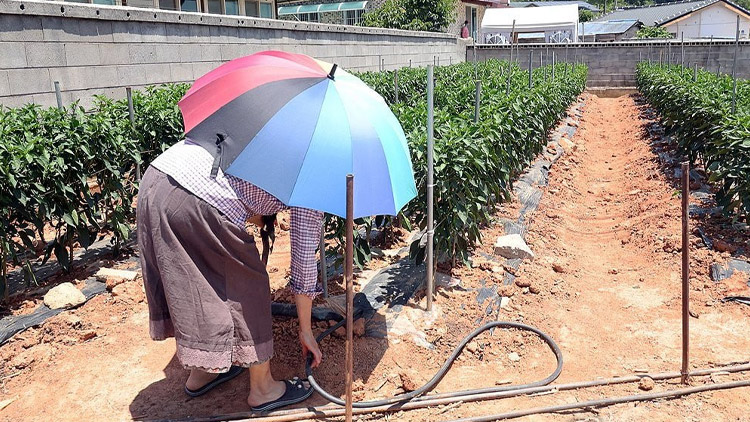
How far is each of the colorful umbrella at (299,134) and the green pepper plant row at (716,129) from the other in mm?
4240

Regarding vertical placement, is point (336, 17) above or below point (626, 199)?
above

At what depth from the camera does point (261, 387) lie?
316 cm

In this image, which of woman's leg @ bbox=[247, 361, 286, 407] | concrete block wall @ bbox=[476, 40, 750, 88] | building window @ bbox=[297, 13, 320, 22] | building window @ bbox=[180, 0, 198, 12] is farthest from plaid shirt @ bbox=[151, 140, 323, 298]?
building window @ bbox=[297, 13, 320, 22]

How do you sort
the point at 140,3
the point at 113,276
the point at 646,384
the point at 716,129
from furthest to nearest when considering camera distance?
the point at 140,3 < the point at 716,129 < the point at 113,276 < the point at 646,384

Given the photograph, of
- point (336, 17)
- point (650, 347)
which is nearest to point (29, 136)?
point (650, 347)

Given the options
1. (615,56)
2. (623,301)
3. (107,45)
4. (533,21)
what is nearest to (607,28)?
(533,21)

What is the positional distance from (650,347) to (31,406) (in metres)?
3.72

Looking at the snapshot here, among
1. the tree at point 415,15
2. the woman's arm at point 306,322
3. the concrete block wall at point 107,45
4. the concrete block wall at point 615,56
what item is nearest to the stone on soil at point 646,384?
the woman's arm at point 306,322

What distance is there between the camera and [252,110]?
2773 millimetres

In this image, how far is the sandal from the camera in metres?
3.13

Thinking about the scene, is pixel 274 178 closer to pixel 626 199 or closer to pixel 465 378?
pixel 465 378

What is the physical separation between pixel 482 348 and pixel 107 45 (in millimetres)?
6588

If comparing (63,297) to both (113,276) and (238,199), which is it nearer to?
(113,276)

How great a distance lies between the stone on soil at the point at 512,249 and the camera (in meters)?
5.36
